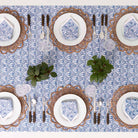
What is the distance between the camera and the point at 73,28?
4.74 ft

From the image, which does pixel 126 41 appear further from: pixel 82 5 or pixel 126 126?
pixel 126 126

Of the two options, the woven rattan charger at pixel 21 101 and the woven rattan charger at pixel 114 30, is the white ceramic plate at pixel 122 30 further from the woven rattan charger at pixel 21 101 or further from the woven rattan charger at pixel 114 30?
the woven rattan charger at pixel 21 101

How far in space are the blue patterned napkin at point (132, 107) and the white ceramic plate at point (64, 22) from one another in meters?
0.57

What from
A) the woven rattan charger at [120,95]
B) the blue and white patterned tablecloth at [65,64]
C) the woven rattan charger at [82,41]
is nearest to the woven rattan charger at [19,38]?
the blue and white patterned tablecloth at [65,64]

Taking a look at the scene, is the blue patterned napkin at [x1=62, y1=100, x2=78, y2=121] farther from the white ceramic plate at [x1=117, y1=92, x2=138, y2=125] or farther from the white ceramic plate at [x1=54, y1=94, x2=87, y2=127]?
the white ceramic plate at [x1=117, y1=92, x2=138, y2=125]

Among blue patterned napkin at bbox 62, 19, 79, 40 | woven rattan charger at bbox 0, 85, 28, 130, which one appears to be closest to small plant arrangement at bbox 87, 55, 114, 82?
blue patterned napkin at bbox 62, 19, 79, 40

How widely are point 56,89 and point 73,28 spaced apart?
48 centimetres

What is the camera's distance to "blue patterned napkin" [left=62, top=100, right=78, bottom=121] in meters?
1.42

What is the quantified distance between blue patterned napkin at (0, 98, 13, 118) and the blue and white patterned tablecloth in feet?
0.49

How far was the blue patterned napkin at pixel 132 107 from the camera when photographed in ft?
4.60

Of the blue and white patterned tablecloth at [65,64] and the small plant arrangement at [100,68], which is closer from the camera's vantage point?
the small plant arrangement at [100,68]

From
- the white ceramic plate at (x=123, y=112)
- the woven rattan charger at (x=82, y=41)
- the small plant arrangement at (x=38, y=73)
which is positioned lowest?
the white ceramic plate at (x=123, y=112)

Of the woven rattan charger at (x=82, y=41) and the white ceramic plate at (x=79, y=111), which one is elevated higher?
the woven rattan charger at (x=82, y=41)
